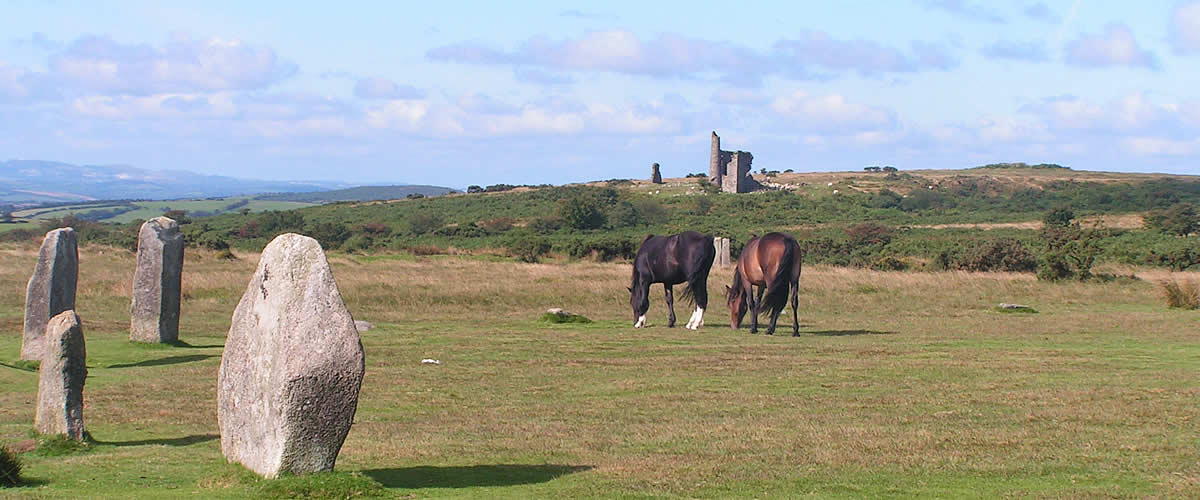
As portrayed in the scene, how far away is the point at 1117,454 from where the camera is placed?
1194cm

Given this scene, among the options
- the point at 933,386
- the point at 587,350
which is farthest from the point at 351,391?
the point at 587,350

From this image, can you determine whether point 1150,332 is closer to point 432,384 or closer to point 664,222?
point 432,384

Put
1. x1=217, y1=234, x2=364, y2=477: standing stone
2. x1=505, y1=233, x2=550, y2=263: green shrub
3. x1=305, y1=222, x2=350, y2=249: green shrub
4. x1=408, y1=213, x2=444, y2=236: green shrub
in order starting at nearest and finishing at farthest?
1. x1=217, y1=234, x2=364, y2=477: standing stone
2. x1=505, y1=233, x2=550, y2=263: green shrub
3. x1=305, y1=222, x2=350, y2=249: green shrub
4. x1=408, y1=213, x2=444, y2=236: green shrub

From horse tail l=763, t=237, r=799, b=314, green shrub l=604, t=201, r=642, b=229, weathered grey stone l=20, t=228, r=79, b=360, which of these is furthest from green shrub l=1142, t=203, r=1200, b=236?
weathered grey stone l=20, t=228, r=79, b=360

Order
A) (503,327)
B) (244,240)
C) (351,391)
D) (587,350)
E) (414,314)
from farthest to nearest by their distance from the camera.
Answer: (244,240) → (414,314) → (503,327) → (587,350) → (351,391)

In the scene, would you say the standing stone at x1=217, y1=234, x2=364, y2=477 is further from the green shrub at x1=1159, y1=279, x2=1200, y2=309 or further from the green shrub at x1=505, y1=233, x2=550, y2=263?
the green shrub at x1=505, y1=233, x2=550, y2=263

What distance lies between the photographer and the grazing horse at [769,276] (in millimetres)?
26984

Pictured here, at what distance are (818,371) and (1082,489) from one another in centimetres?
929

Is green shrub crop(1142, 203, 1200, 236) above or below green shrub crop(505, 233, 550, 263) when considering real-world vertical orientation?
above

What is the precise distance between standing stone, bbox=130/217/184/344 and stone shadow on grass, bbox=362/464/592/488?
13765 mm

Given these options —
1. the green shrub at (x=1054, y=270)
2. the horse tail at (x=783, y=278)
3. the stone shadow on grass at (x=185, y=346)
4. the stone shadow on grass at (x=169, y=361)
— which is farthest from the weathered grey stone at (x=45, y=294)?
the green shrub at (x=1054, y=270)

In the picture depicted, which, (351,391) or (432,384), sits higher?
(351,391)

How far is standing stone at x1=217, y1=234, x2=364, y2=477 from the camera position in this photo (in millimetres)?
9695

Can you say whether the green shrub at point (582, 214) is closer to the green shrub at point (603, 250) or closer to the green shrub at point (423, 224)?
the green shrub at point (423, 224)
